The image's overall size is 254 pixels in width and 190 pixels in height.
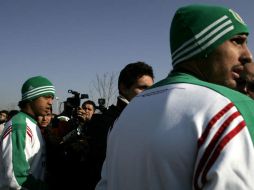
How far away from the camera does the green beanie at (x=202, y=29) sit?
1.31 meters

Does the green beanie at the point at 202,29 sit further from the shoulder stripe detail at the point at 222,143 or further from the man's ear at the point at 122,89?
the man's ear at the point at 122,89

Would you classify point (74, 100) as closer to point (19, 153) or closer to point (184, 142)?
point (19, 153)

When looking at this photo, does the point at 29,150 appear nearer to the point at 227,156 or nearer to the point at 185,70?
the point at 185,70

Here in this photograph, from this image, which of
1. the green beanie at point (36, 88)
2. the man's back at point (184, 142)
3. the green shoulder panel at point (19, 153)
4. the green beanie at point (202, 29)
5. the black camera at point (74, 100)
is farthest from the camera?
the black camera at point (74, 100)

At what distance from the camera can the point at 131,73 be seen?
11.4 ft

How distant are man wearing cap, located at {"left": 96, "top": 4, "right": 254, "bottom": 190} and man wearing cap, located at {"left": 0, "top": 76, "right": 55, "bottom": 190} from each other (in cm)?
212

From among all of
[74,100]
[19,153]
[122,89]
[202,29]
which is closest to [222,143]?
[202,29]

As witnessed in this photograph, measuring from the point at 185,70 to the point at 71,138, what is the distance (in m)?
3.38

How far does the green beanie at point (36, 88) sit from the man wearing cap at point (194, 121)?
8.79 ft

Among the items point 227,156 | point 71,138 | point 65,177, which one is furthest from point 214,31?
point 71,138

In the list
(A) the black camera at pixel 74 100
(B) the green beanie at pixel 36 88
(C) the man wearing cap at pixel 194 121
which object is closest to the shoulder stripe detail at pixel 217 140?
(C) the man wearing cap at pixel 194 121

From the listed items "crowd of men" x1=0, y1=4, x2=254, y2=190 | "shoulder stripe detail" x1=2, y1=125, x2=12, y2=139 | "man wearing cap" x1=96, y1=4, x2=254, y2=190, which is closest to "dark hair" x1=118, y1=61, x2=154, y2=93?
"shoulder stripe detail" x1=2, y1=125, x2=12, y2=139

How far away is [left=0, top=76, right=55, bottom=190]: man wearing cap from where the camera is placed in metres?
3.28

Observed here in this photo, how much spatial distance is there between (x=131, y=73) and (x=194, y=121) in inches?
98.2
